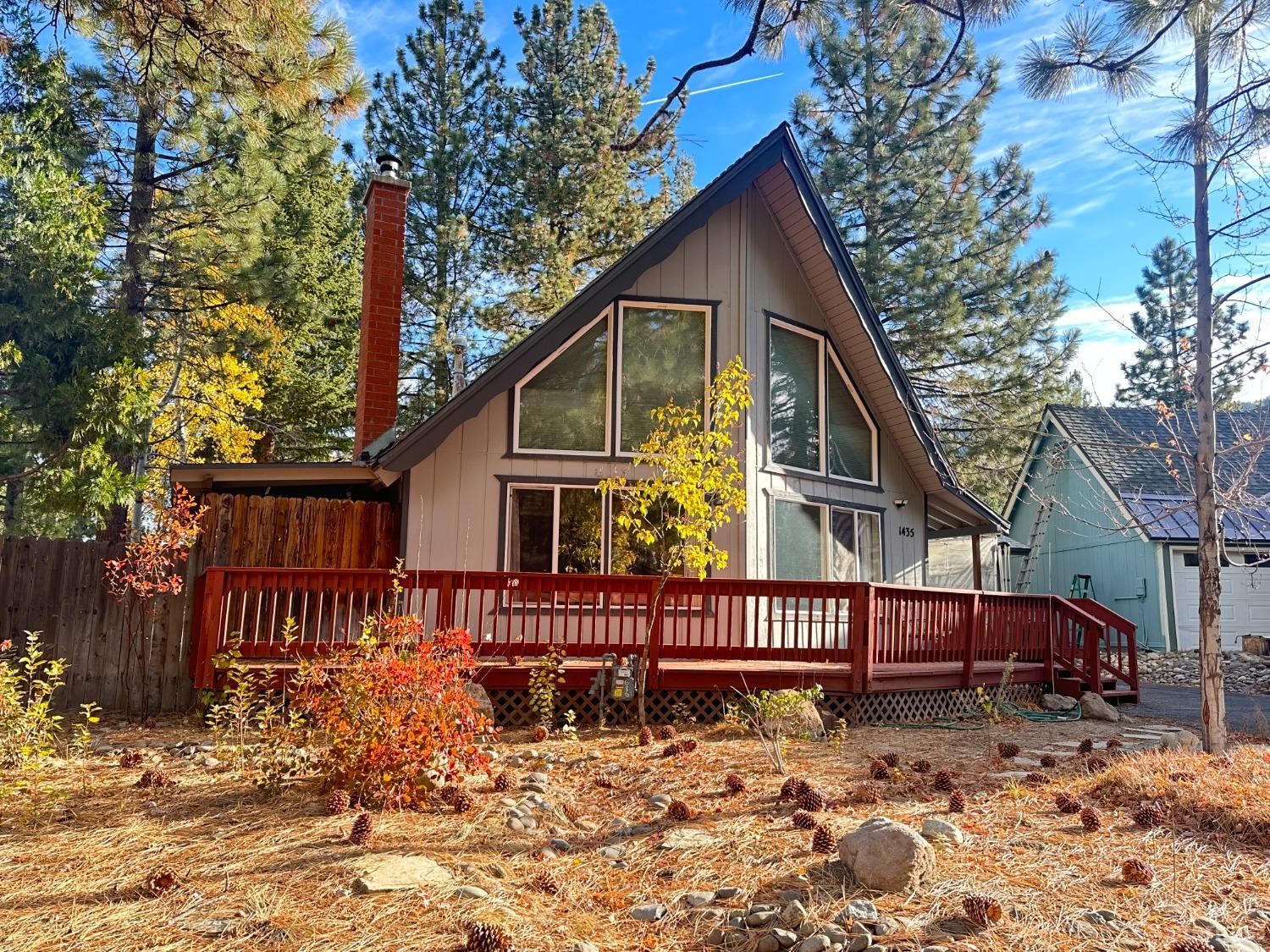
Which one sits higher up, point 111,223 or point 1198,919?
point 111,223

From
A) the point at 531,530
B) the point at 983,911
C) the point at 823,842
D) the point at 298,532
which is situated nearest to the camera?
the point at 983,911

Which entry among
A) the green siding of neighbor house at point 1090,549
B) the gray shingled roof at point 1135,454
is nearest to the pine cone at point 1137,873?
the green siding of neighbor house at point 1090,549

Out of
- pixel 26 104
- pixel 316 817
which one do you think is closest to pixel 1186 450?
pixel 316 817

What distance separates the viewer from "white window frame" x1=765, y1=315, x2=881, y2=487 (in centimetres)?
1132

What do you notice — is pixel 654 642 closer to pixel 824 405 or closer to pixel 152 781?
pixel 152 781

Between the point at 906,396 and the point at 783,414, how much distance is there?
173 cm

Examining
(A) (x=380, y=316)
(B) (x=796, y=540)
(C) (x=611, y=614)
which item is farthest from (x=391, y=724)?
(A) (x=380, y=316)

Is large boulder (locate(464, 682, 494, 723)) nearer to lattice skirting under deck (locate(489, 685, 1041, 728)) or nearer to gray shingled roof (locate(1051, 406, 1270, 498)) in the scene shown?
lattice skirting under deck (locate(489, 685, 1041, 728))

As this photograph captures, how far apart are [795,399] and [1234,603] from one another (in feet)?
46.6

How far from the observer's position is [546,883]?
157 inches

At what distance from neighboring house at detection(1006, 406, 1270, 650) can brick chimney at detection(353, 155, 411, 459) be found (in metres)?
12.0

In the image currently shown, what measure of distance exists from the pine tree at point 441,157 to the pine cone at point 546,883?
19913mm

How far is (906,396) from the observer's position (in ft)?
38.5

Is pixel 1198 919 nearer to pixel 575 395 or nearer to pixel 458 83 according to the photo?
pixel 575 395
